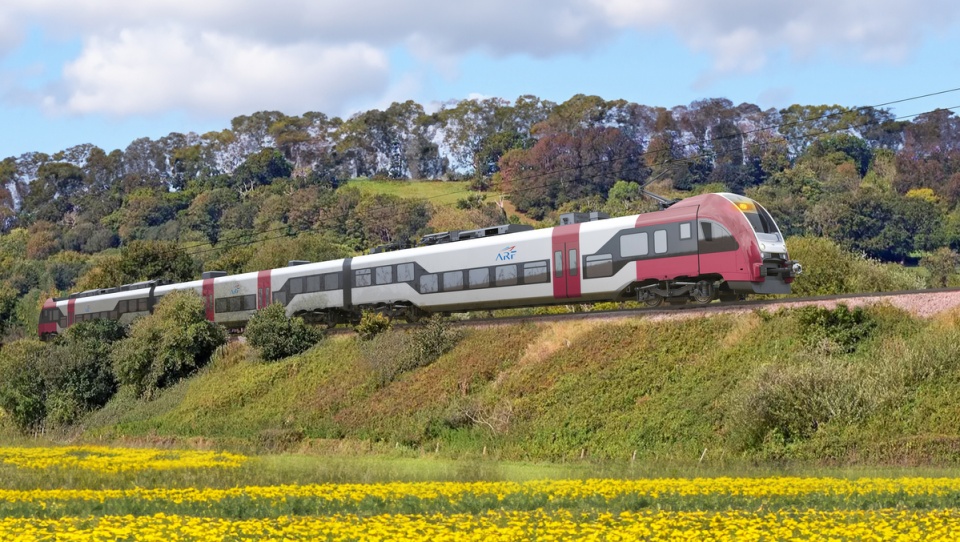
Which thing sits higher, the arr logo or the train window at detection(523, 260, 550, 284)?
the arr logo

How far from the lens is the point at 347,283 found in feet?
160

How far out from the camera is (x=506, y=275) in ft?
135

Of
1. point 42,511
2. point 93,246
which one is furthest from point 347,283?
point 93,246

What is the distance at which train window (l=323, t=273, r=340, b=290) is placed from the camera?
161 feet

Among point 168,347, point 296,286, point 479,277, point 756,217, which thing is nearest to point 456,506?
point 756,217

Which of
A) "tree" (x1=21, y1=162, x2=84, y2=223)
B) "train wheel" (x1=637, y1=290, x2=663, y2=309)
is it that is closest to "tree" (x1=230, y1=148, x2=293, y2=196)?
"tree" (x1=21, y1=162, x2=84, y2=223)

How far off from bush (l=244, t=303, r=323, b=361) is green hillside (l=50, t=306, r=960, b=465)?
115cm

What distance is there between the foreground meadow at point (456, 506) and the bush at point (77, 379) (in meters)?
26.2

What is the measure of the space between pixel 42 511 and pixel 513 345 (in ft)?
77.1

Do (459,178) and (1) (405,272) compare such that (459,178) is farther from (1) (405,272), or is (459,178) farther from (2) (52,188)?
(1) (405,272)

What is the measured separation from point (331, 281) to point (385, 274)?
3.94 m

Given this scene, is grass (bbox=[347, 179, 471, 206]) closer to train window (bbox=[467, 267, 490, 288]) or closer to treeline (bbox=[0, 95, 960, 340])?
treeline (bbox=[0, 95, 960, 340])

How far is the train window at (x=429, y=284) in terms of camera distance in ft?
145

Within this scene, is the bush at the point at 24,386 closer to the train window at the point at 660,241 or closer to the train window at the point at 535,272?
the train window at the point at 535,272
